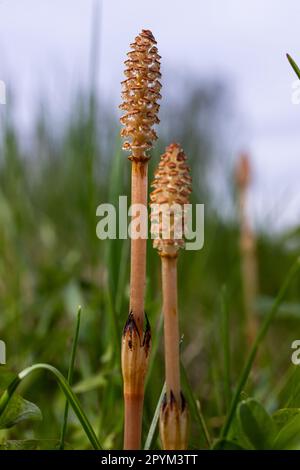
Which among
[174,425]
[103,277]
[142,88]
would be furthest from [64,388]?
[103,277]

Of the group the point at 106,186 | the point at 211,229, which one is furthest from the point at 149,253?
the point at 106,186

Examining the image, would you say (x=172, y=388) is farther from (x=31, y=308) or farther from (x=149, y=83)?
(x=31, y=308)

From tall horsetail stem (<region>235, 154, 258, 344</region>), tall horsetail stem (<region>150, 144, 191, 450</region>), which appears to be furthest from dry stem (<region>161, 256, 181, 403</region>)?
tall horsetail stem (<region>235, 154, 258, 344</region>)

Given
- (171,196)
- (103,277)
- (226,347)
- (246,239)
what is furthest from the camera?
(246,239)

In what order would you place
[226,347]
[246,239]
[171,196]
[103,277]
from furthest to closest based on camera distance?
[246,239] → [103,277] → [226,347] → [171,196]

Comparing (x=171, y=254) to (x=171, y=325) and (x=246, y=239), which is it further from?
(x=246, y=239)

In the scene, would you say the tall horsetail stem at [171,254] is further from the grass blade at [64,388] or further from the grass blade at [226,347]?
the grass blade at [226,347]

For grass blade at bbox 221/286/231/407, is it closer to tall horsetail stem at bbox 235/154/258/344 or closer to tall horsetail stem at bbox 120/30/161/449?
tall horsetail stem at bbox 120/30/161/449

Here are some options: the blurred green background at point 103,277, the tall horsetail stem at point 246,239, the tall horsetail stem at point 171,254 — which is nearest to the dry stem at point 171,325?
the tall horsetail stem at point 171,254
